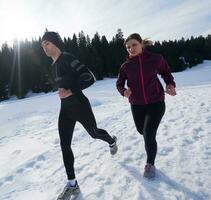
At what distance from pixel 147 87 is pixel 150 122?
544 millimetres

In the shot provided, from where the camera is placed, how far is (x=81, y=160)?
6.64 m

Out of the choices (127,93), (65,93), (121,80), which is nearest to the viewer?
(65,93)

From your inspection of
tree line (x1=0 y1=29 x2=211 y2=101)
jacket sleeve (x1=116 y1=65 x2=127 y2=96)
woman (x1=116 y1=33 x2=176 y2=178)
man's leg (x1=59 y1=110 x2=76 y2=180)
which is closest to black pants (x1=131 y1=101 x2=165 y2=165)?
woman (x1=116 y1=33 x2=176 y2=178)

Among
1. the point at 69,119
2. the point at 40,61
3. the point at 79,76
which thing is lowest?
the point at 40,61

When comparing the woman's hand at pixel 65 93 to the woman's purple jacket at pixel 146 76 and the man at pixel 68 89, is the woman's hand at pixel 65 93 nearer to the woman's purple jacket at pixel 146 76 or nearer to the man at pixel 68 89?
the man at pixel 68 89

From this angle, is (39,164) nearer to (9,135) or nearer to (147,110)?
(147,110)

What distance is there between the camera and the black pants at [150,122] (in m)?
4.98

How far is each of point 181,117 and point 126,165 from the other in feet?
15.3

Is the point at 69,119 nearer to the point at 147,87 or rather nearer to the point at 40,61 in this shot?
the point at 147,87

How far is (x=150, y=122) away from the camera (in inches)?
197

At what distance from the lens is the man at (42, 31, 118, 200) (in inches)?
189

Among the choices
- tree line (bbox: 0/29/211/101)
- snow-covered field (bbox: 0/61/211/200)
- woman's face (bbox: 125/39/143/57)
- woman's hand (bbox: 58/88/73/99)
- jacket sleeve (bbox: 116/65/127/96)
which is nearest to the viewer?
snow-covered field (bbox: 0/61/211/200)

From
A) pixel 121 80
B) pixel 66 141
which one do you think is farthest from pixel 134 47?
pixel 66 141

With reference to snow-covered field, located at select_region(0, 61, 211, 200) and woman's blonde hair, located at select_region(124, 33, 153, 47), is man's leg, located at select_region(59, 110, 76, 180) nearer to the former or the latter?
snow-covered field, located at select_region(0, 61, 211, 200)
